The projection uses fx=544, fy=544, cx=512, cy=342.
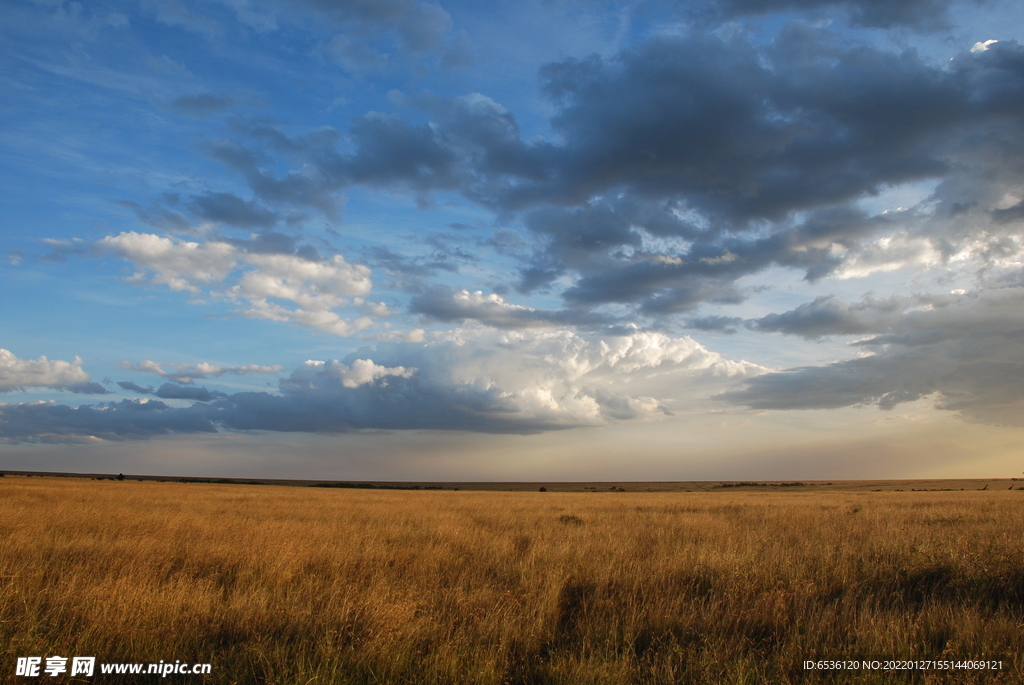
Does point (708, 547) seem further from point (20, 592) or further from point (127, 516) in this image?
point (127, 516)

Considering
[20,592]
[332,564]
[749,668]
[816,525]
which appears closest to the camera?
[749,668]

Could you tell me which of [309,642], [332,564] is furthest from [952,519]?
[309,642]

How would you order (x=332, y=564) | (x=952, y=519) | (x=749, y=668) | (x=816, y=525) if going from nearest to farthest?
(x=749, y=668)
(x=332, y=564)
(x=816, y=525)
(x=952, y=519)

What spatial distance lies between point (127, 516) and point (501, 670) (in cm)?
1901

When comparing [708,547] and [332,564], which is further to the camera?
[708,547]

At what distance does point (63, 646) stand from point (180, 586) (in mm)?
2093

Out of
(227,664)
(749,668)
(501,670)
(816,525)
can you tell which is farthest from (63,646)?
(816,525)

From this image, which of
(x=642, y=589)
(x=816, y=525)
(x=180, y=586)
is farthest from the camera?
(x=816, y=525)

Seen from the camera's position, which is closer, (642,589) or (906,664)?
(906,664)

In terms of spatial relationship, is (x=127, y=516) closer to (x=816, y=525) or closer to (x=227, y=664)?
(x=227, y=664)

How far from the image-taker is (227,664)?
5492 mm

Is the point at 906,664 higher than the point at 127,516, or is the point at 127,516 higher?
the point at 906,664

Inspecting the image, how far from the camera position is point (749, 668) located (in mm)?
5398

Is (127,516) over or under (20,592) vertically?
under
